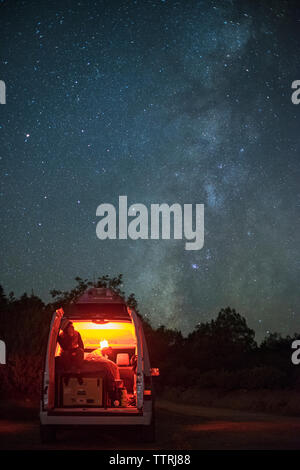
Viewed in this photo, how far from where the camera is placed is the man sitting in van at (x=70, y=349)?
10.7m

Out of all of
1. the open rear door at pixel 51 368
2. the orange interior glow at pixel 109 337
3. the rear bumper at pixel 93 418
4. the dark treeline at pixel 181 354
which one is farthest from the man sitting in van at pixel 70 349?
the dark treeline at pixel 181 354

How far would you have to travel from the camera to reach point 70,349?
35.6 feet

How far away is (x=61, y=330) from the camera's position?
11422 millimetres

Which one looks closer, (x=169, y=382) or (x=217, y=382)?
(x=217, y=382)

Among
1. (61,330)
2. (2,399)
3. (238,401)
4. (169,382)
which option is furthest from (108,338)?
(169,382)

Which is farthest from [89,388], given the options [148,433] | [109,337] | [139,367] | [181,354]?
[181,354]

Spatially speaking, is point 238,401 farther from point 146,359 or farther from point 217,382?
point 146,359

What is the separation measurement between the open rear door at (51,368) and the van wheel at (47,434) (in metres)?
0.31

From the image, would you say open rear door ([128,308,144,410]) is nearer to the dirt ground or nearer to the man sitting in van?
the dirt ground

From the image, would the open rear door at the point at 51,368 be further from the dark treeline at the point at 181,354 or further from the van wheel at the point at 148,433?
the dark treeline at the point at 181,354

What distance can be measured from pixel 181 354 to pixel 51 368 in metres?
37.2

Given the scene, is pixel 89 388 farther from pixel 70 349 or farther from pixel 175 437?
pixel 175 437

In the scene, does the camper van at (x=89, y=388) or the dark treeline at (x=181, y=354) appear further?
the dark treeline at (x=181, y=354)
